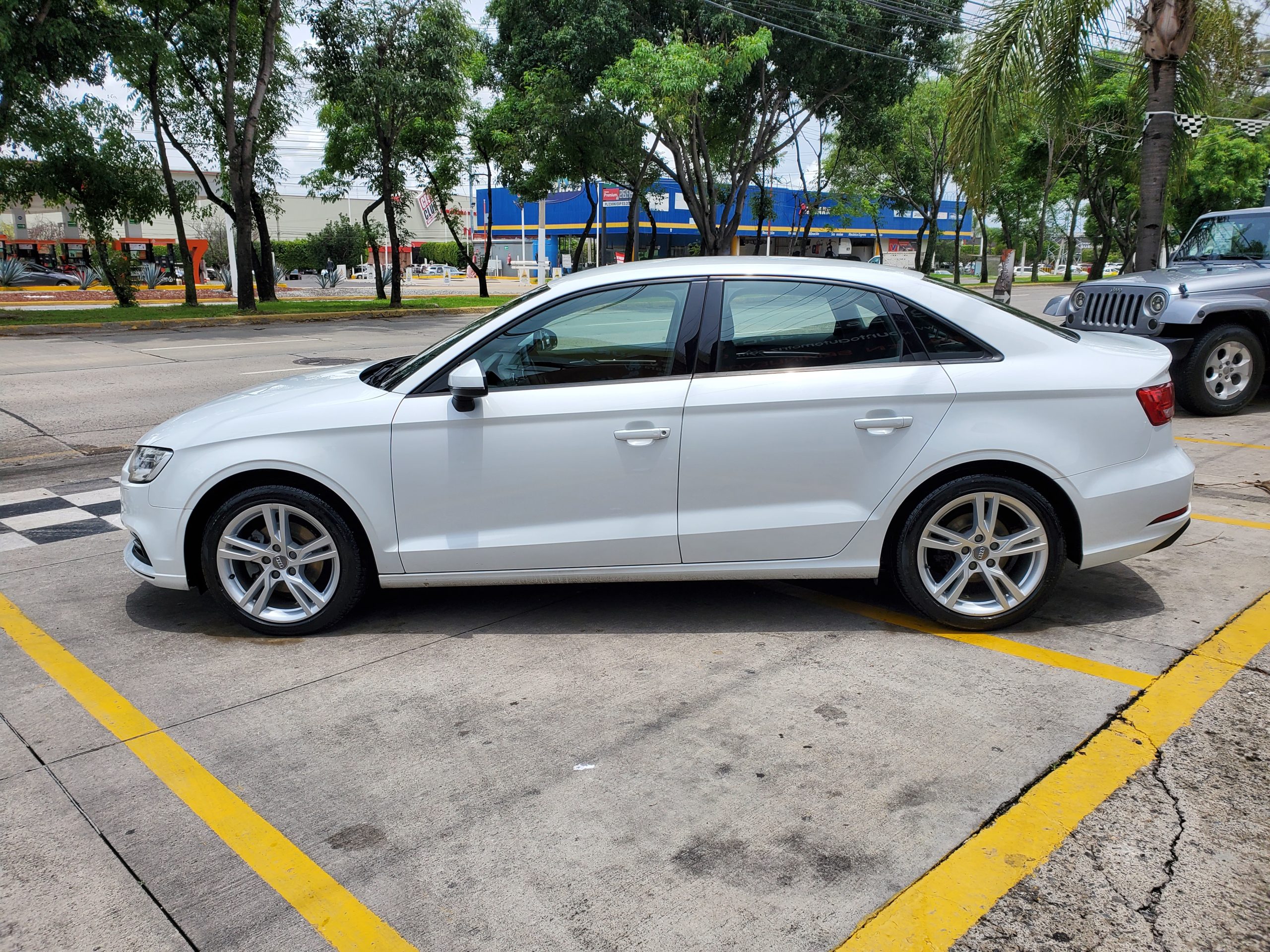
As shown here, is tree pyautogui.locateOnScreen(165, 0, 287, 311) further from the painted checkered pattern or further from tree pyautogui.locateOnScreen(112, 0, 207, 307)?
the painted checkered pattern

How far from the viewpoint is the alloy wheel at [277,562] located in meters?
4.45

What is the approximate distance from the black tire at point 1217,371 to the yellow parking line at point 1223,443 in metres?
1.10

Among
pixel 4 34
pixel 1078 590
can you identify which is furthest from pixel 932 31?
pixel 1078 590

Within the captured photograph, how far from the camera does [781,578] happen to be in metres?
4.55

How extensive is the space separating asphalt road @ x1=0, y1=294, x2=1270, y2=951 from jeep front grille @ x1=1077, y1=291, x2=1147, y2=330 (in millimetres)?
5200

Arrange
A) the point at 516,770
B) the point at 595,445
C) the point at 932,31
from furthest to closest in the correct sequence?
the point at 932,31 < the point at 595,445 < the point at 516,770

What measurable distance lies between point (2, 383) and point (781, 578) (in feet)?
40.4

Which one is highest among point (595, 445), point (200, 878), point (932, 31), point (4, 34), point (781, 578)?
point (932, 31)

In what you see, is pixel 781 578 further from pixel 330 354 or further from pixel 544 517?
pixel 330 354

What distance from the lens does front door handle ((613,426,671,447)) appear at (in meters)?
4.28

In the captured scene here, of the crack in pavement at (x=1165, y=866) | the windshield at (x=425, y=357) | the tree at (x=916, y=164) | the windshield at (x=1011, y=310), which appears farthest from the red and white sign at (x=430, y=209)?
the crack in pavement at (x=1165, y=866)

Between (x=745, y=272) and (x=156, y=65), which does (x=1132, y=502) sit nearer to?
(x=745, y=272)

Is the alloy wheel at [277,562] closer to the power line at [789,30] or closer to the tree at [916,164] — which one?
the power line at [789,30]

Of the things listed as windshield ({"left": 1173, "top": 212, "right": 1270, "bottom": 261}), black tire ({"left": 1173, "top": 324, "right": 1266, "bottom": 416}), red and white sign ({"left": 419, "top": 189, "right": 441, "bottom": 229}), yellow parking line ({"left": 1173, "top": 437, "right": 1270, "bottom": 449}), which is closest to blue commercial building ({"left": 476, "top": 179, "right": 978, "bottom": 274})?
red and white sign ({"left": 419, "top": 189, "right": 441, "bottom": 229})
